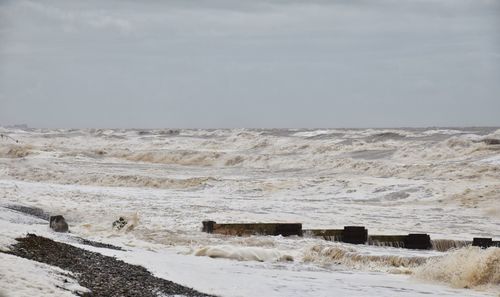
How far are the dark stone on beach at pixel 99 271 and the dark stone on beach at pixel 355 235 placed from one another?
19.5 feet

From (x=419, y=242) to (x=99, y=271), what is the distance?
25.2ft

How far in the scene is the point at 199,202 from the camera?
2327 cm

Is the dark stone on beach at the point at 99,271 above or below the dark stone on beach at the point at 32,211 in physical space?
above

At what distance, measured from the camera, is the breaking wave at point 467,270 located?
34.2 ft

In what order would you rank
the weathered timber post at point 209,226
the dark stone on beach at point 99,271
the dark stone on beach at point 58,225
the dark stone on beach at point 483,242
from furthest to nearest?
the weathered timber post at point 209,226 → the dark stone on beach at point 58,225 → the dark stone on beach at point 483,242 → the dark stone on beach at point 99,271

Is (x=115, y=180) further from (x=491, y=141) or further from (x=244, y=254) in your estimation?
(x=491, y=141)

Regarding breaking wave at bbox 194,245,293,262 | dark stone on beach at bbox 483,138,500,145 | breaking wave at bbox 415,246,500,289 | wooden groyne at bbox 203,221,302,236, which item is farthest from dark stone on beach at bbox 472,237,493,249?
dark stone on beach at bbox 483,138,500,145

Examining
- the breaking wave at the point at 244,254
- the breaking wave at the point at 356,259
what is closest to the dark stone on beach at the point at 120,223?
the breaking wave at the point at 244,254

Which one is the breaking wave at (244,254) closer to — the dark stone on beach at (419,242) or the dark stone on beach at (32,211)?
the dark stone on beach at (419,242)

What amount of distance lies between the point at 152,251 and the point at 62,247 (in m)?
3.06

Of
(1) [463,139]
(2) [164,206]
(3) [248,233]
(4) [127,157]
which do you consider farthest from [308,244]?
(4) [127,157]

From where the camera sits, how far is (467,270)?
34.8 feet

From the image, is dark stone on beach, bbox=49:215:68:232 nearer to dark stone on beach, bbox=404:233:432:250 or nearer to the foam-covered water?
the foam-covered water

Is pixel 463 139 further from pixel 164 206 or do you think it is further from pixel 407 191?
pixel 164 206
